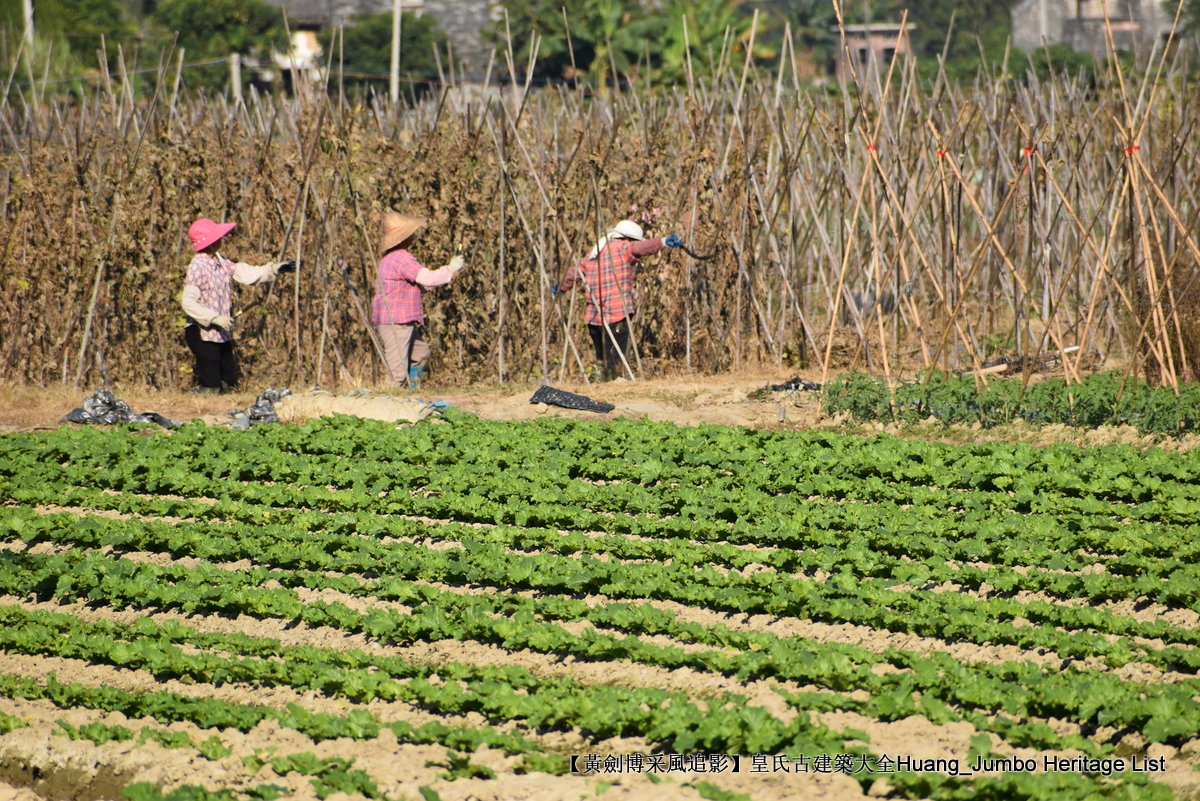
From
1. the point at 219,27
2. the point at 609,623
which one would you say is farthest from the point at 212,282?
the point at 219,27

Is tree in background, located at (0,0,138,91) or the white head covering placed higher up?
tree in background, located at (0,0,138,91)

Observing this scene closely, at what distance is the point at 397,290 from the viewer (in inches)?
336

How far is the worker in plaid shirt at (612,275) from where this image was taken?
28.1 feet

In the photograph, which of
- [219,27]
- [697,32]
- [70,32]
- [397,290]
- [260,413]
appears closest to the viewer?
[260,413]

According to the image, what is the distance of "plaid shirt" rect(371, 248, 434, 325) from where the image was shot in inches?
336

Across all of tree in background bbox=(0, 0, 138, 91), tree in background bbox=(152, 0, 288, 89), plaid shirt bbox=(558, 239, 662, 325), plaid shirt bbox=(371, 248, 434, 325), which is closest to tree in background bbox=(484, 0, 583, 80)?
tree in background bbox=(152, 0, 288, 89)

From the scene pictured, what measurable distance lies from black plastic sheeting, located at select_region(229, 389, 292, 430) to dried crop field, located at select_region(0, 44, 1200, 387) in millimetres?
967

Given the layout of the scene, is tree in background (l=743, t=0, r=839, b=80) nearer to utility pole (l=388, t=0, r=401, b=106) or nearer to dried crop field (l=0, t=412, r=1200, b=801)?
utility pole (l=388, t=0, r=401, b=106)

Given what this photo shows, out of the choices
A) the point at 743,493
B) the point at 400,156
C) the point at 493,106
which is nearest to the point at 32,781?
the point at 743,493

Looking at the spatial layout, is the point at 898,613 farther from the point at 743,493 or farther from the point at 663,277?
the point at 663,277

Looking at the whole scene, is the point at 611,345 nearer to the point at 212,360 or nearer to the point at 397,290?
the point at 397,290

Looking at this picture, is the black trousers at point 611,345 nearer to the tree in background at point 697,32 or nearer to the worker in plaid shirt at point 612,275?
the worker in plaid shirt at point 612,275

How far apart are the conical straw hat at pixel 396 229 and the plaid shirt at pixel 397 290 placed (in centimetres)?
8

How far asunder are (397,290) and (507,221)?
39.9 inches
